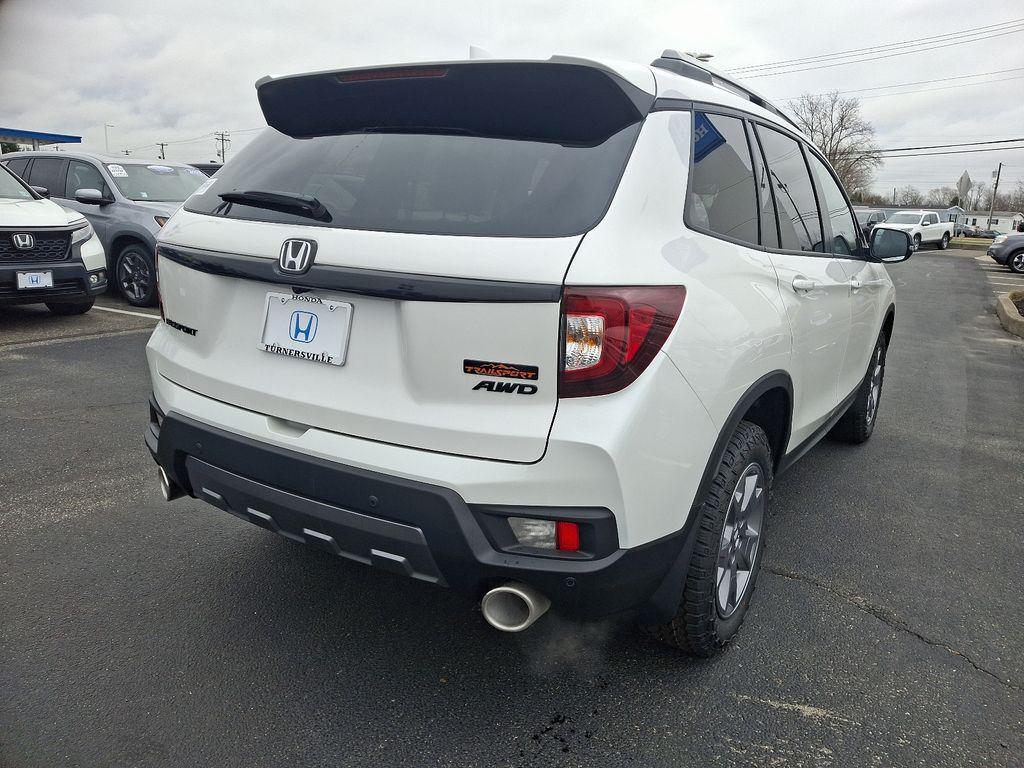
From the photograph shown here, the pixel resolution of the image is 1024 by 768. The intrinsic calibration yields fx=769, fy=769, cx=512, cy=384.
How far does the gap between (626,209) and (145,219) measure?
8043mm

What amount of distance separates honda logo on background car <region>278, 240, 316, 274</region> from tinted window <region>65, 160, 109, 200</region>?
27.3 feet

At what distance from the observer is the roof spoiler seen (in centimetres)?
199

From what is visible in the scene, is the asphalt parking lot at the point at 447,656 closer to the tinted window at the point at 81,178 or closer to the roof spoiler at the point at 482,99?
the roof spoiler at the point at 482,99

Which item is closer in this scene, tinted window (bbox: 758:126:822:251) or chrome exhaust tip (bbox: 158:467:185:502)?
chrome exhaust tip (bbox: 158:467:185:502)

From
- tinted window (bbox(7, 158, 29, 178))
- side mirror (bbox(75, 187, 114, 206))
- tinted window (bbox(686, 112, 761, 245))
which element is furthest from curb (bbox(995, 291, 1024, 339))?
tinted window (bbox(7, 158, 29, 178))

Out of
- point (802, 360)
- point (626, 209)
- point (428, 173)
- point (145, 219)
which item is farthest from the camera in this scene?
point (145, 219)

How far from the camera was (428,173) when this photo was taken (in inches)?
81.3

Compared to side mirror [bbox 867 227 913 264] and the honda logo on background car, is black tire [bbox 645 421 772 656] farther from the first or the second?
side mirror [bbox 867 227 913 264]

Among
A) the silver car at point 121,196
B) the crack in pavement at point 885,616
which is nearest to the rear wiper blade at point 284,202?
the crack in pavement at point 885,616

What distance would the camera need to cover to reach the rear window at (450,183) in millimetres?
1880

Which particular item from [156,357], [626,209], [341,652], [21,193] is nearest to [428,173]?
[626,209]

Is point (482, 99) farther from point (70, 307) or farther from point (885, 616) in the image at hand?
point (70, 307)

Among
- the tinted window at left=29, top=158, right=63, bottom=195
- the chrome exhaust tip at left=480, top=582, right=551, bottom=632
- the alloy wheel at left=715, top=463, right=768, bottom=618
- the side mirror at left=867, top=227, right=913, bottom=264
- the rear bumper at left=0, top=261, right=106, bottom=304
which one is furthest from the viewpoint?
the tinted window at left=29, top=158, right=63, bottom=195

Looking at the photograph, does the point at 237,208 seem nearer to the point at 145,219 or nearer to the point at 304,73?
the point at 304,73
